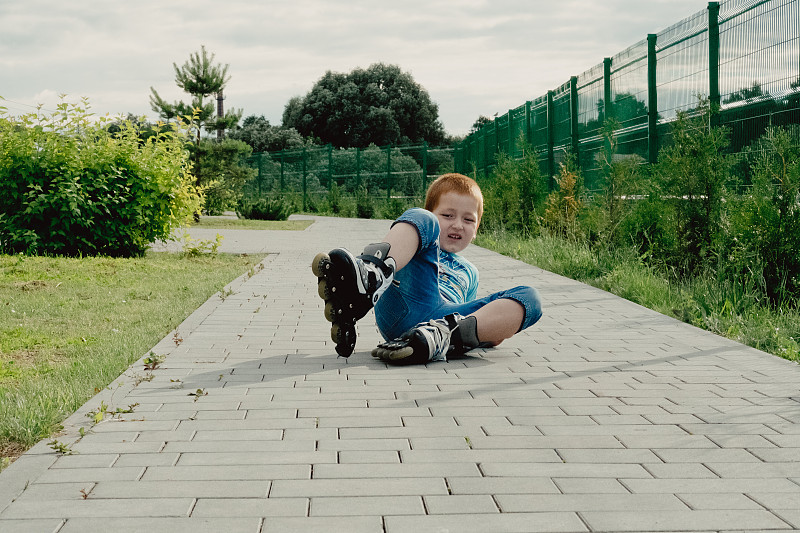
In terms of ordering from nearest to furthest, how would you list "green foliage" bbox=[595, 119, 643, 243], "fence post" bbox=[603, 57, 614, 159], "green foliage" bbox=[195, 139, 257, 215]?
"green foliage" bbox=[595, 119, 643, 243] < "fence post" bbox=[603, 57, 614, 159] < "green foliage" bbox=[195, 139, 257, 215]

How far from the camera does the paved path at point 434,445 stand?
2680mm

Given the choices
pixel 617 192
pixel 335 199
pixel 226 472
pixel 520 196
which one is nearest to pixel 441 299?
pixel 226 472

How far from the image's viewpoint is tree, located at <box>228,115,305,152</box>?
51.7 m

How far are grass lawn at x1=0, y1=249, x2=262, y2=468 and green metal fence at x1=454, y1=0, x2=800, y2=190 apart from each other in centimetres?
587

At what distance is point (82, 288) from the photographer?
28.2 ft

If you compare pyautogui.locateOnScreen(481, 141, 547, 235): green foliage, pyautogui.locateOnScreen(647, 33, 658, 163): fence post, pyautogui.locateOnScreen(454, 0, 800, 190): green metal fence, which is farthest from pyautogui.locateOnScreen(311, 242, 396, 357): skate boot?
pyautogui.locateOnScreen(481, 141, 547, 235): green foliage

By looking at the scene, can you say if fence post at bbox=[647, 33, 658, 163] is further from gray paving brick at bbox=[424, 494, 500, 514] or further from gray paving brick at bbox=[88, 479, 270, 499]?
gray paving brick at bbox=[88, 479, 270, 499]

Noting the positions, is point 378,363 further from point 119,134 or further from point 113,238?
point 119,134

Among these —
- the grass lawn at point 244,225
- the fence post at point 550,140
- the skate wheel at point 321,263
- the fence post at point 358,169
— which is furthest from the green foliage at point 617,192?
the fence post at point 358,169

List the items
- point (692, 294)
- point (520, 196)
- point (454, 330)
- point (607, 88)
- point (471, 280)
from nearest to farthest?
point (454, 330) → point (471, 280) → point (692, 294) → point (607, 88) → point (520, 196)

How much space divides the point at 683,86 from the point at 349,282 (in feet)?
25.7

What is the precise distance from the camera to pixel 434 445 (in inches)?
134

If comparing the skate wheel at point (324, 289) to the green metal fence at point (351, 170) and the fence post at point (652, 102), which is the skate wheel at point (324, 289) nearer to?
the fence post at point (652, 102)

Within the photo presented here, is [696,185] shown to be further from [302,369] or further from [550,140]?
[550,140]
